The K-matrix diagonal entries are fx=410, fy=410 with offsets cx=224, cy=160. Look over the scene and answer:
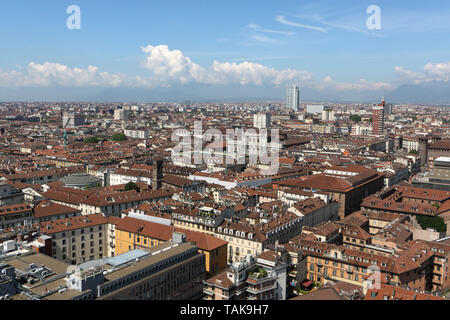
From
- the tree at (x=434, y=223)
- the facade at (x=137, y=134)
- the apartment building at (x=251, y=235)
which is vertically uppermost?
the facade at (x=137, y=134)

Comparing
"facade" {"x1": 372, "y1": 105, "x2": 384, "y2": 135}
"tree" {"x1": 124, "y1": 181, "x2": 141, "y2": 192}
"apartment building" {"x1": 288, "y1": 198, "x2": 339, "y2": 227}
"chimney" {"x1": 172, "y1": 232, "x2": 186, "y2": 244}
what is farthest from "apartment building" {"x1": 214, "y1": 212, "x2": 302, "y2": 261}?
"facade" {"x1": 372, "y1": 105, "x2": 384, "y2": 135}

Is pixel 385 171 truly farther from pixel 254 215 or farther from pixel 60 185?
pixel 60 185

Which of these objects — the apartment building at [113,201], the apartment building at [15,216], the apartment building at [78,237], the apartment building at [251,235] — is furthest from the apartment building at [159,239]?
the apartment building at [15,216]

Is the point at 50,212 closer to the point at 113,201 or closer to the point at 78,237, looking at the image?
the point at 78,237

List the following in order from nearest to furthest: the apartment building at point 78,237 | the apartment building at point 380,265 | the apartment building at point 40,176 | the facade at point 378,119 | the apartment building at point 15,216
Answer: the apartment building at point 380,265 < the apartment building at point 78,237 < the apartment building at point 15,216 < the apartment building at point 40,176 < the facade at point 378,119

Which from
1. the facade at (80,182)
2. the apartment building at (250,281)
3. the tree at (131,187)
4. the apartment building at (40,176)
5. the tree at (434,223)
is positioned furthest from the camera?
the apartment building at (40,176)

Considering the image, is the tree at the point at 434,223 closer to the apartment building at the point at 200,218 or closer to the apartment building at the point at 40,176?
the apartment building at the point at 200,218

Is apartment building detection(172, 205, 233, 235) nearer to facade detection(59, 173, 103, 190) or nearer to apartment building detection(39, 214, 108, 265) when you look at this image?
apartment building detection(39, 214, 108, 265)

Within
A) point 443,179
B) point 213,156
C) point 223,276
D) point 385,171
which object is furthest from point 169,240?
point 213,156

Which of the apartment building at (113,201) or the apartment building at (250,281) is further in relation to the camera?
the apartment building at (113,201)
